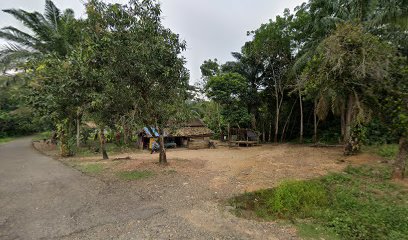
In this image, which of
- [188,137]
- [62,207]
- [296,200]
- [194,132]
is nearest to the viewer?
[296,200]

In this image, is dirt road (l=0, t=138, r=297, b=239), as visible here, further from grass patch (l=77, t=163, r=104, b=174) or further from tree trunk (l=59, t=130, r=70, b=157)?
tree trunk (l=59, t=130, r=70, b=157)

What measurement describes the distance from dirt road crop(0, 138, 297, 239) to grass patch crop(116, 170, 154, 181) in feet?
2.07

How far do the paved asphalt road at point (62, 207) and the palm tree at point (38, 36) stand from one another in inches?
368

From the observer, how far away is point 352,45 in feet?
23.2

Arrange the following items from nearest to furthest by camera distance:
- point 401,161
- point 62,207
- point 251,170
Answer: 1. point 62,207
2. point 401,161
3. point 251,170

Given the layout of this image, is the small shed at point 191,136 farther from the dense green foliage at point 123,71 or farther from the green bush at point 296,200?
the green bush at point 296,200

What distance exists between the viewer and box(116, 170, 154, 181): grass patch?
8.74 metres

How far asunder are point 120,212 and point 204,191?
101 inches

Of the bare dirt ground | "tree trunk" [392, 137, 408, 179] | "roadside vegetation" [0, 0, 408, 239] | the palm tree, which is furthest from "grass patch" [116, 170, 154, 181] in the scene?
the palm tree

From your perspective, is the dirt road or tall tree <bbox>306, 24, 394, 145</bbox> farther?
tall tree <bbox>306, 24, 394, 145</bbox>

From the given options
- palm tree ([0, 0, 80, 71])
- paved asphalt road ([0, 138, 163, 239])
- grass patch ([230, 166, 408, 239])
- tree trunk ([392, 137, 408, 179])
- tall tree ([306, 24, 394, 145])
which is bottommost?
paved asphalt road ([0, 138, 163, 239])

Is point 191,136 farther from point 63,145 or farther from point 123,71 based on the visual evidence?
point 123,71

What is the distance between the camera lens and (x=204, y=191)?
23.1 feet

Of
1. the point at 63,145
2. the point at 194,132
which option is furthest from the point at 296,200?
the point at 194,132
